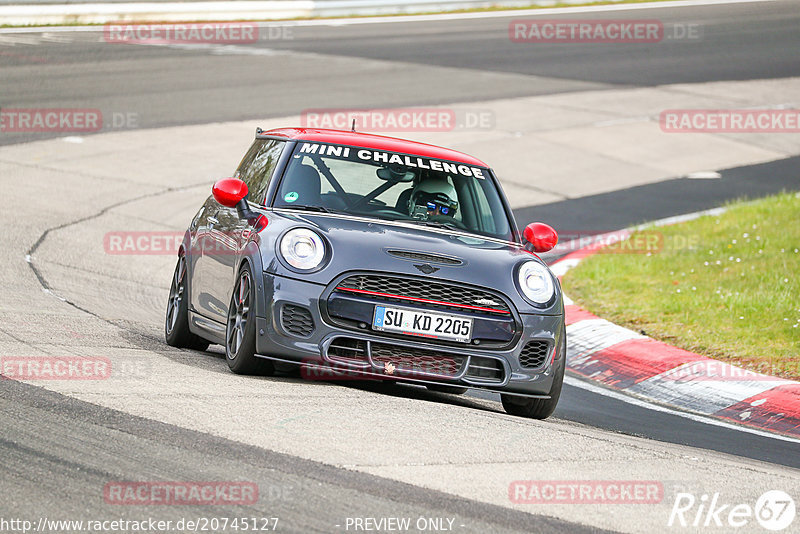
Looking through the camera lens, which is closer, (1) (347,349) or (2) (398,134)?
(1) (347,349)

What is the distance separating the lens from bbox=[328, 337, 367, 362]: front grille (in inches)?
264

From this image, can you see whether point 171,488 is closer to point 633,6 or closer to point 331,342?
point 331,342

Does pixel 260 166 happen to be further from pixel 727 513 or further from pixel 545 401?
pixel 727 513

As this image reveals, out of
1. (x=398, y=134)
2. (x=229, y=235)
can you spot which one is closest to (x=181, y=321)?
(x=229, y=235)

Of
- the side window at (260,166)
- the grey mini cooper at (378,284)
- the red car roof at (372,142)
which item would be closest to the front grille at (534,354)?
the grey mini cooper at (378,284)

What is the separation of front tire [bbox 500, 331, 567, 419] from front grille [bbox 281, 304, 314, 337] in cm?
136

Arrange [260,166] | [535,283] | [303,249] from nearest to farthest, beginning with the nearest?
[303,249]
[535,283]
[260,166]

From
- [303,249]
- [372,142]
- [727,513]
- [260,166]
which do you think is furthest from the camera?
[260,166]

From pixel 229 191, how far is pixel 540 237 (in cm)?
195

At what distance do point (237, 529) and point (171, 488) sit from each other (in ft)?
1.51

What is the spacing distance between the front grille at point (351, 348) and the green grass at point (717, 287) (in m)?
3.50

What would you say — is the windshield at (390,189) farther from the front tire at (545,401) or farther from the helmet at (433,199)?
the front tire at (545,401)

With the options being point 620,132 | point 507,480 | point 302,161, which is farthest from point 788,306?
point 620,132

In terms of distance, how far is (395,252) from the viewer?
6.86 metres
